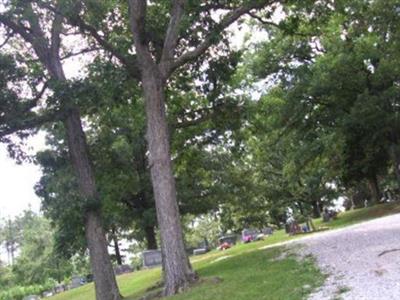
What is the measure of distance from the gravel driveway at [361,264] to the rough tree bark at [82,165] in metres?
5.50

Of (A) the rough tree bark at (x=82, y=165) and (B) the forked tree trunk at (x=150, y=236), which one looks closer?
(A) the rough tree bark at (x=82, y=165)

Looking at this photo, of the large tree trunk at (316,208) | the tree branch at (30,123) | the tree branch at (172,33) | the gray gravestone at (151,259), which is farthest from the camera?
the large tree trunk at (316,208)

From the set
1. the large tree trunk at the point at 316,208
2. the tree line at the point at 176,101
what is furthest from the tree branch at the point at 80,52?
the large tree trunk at the point at 316,208

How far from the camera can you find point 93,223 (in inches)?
606

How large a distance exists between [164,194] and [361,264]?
16.3 feet

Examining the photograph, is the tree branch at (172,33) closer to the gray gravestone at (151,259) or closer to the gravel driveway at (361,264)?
the gravel driveway at (361,264)

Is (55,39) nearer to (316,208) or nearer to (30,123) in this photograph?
(30,123)

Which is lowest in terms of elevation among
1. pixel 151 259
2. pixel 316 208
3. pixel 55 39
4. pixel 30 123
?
pixel 151 259

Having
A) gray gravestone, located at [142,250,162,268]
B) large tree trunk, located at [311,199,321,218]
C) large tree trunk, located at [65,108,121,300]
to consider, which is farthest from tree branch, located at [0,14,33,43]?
large tree trunk, located at [311,199,321,218]

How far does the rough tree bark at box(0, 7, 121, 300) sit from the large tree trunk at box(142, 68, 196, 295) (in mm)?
2311

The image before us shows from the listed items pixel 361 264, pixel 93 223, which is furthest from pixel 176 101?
pixel 361 264

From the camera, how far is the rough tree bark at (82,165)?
49.9 feet

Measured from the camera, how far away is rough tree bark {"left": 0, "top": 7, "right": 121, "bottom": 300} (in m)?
15.2

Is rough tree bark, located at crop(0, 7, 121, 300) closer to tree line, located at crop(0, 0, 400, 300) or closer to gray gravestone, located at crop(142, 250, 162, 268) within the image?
tree line, located at crop(0, 0, 400, 300)
